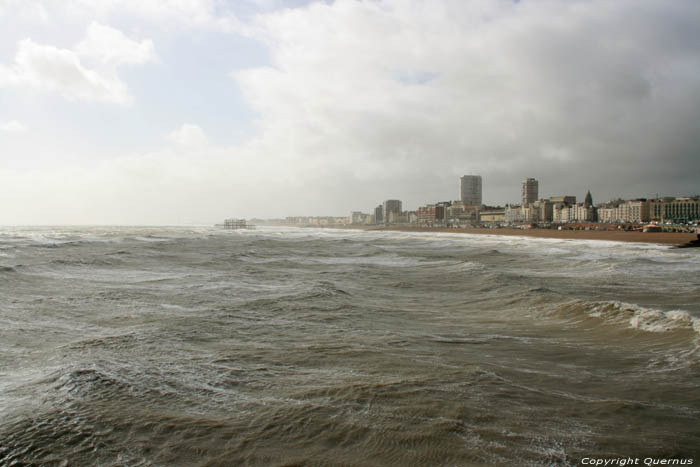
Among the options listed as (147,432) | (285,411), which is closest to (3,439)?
(147,432)

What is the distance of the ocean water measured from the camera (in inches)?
132

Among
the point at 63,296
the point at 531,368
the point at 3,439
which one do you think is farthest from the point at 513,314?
Result: the point at 63,296

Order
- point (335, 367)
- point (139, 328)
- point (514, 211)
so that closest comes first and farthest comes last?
point (335, 367), point (139, 328), point (514, 211)

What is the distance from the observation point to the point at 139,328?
23.3 ft

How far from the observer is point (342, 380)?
4.79m

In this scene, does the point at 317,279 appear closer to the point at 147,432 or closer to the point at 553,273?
the point at 553,273

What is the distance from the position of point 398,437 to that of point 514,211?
180690mm

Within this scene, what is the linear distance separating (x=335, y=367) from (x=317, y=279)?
913cm

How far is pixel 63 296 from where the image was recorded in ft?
33.5

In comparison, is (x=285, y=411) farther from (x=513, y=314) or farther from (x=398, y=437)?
(x=513, y=314)

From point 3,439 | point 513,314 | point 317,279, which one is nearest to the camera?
point 3,439

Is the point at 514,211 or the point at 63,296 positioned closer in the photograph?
the point at 63,296

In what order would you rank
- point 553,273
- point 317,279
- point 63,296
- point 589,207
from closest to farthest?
1. point 63,296
2. point 317,279
3. point 553,273
4. point 589,207

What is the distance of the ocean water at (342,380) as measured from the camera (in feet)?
11.0
